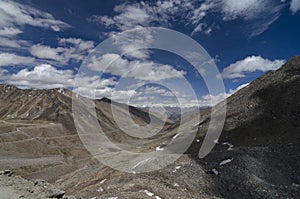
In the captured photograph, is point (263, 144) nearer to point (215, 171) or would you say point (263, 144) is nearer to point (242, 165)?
point (242, 165)

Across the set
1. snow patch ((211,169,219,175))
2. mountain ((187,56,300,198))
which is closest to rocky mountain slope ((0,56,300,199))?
mountain ((187,56,300,198))

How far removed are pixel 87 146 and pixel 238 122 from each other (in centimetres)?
13764

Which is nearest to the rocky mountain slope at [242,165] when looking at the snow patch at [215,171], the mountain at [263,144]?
the mountain at [263,144]

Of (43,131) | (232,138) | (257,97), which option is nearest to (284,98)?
(257,97)

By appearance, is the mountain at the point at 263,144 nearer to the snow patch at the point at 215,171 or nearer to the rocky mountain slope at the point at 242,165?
the rocky mountain slope at the point at 242,165

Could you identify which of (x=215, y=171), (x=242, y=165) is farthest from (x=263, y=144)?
(x=215, y=171)

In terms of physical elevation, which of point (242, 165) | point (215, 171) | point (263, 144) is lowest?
point (263, 144)

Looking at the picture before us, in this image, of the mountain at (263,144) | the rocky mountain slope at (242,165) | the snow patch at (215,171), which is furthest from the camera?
the snow patch at (215,171)

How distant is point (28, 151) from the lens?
146750 mm

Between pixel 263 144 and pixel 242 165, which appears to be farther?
pixel 263 144

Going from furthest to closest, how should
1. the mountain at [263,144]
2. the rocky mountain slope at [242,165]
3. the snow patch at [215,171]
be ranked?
the snow patch at [215,171], the mountain at [263,144], the rocky mountain slope at [242,165]

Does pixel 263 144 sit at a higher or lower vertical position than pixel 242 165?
lower

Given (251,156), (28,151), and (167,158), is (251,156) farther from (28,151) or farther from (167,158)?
(28,151)

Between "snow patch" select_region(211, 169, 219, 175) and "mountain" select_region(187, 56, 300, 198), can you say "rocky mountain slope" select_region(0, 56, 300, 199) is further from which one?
"snow patch" select_region(211, 169, 219, 175)
